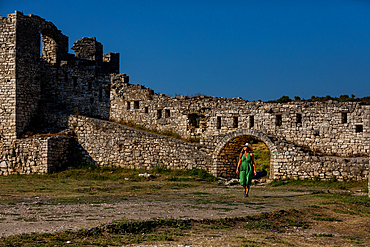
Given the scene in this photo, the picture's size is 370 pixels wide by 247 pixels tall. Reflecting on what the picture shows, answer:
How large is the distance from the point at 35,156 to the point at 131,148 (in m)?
5.05

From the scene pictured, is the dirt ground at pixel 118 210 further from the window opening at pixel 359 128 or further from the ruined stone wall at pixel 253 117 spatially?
the window opening at pixel 359 128

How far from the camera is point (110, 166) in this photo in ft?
78.8

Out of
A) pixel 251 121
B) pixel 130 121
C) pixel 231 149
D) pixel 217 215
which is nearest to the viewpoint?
pixel 217 215

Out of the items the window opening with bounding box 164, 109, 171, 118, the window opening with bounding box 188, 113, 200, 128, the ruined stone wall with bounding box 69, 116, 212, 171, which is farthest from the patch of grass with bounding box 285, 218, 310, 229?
the window opening with bounding box 164, 109, 171, 118

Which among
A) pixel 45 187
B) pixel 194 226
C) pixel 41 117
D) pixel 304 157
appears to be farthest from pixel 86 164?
pixel 194 226

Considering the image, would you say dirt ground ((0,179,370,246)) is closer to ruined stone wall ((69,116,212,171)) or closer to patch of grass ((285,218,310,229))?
patch of grass ((285,218,310,229))

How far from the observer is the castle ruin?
67.5 ft

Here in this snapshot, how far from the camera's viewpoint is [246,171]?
48.8ft

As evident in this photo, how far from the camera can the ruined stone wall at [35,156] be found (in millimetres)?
23250

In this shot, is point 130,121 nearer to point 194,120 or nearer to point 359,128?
point 194,120

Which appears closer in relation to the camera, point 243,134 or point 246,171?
point 246,171

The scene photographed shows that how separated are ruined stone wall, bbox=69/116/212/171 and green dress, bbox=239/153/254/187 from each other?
7175 millimetres

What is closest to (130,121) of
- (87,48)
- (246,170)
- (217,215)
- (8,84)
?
(8,84)

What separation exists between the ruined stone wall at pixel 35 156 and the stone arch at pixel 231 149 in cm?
843
